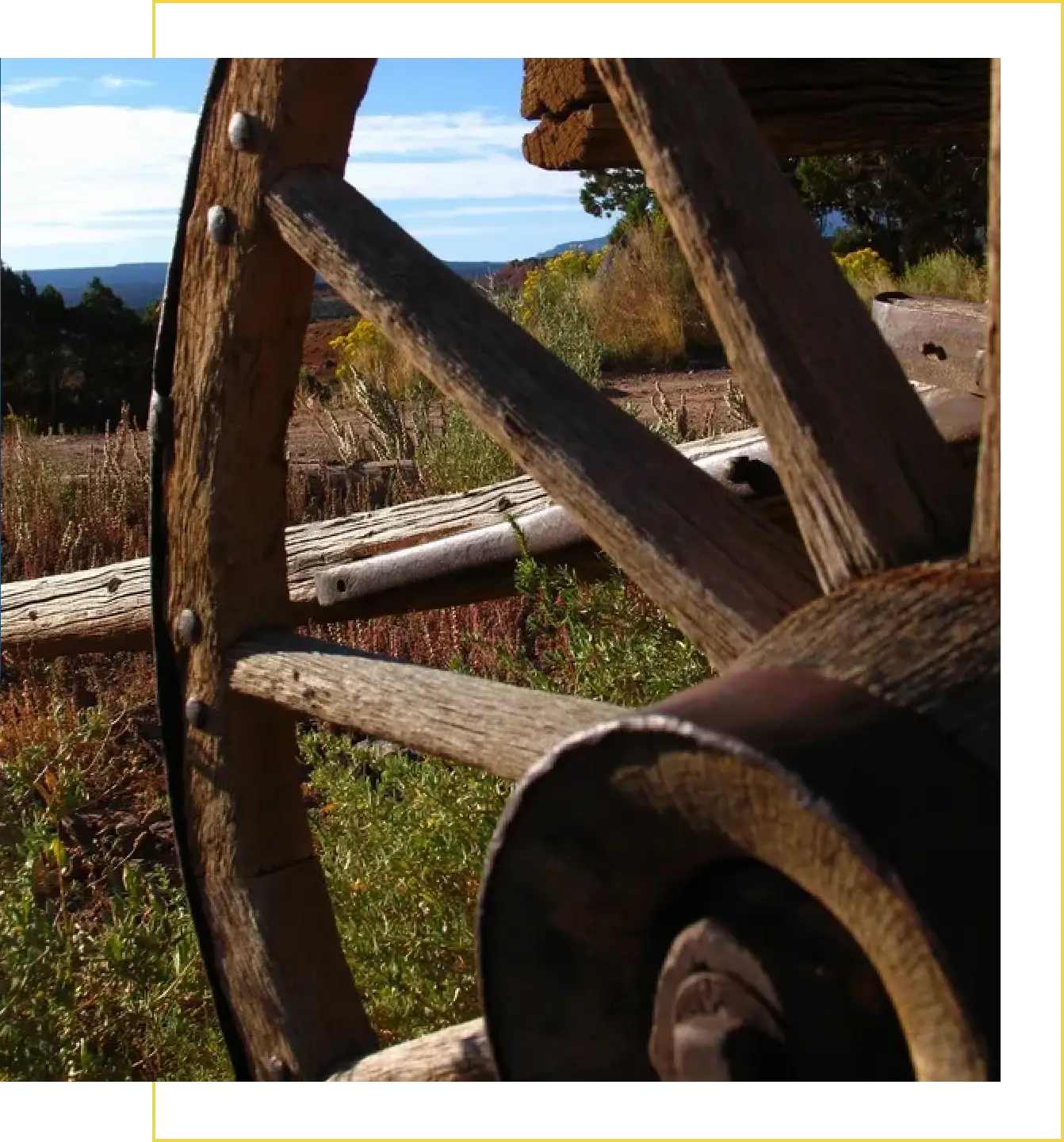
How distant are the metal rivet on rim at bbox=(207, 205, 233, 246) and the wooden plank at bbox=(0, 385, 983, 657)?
0.92 meters

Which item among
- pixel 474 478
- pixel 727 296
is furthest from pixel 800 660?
pixel 474 478

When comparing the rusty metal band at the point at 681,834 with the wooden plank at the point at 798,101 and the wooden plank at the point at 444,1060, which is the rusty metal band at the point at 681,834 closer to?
the wooden plank at the point at 444,1060

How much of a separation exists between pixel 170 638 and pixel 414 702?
40 cm

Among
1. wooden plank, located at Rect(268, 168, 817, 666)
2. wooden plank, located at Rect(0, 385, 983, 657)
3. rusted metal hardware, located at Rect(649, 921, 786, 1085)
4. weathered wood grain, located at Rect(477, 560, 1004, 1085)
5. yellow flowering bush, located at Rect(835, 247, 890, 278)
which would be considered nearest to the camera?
weathered wood grain, located at Rect(477, 560, 1004, 1085)

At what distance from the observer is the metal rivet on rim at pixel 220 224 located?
5.33ft

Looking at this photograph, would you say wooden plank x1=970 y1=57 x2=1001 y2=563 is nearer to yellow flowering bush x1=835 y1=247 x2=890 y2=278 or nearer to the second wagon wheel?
the second wagon wheel

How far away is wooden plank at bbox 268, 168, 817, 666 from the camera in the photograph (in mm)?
1282

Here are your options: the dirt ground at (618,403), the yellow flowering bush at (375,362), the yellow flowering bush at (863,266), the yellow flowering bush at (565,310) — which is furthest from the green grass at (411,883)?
the yellow flowering bush at (863,266)

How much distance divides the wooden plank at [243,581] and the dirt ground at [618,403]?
4.04 meters

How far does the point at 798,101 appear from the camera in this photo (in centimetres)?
177

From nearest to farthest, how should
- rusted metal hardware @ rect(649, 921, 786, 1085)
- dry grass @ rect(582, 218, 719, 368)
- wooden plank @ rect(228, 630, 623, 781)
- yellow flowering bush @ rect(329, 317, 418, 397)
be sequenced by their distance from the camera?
rusted metal hardware @ rect(649, 921, 786, 1085) → wooden plank @ rect(228, 630, 623, 781) → yellow flowering bush @ rect(329, 317, 418, 397) → dry grass @ rect(582, 218, 719, 368)

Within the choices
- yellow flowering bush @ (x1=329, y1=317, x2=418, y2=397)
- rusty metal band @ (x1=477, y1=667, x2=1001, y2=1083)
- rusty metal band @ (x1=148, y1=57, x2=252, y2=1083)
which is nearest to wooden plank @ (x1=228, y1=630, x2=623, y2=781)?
rusty metal band @ (x1=148, y1=57, x2=252, y2=1083)

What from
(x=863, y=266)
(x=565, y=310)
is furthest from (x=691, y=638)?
(x=863, y=266)
